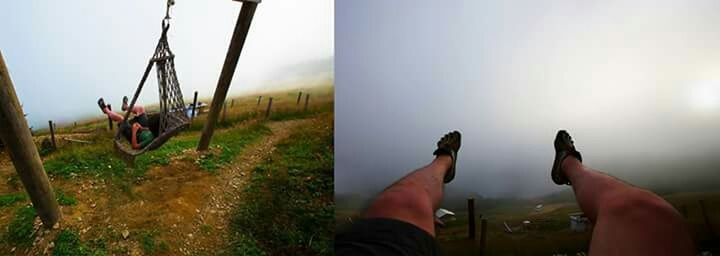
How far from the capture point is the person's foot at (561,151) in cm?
257

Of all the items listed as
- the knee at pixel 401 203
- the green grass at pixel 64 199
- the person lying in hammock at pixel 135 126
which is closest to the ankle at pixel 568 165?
the knee at pixel 401 203

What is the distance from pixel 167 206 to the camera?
7.30 feet

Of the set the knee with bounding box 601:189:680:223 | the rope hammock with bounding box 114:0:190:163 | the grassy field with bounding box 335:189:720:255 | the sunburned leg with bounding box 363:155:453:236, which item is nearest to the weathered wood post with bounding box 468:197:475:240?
the grassy field with bounding box 335:189:720:255

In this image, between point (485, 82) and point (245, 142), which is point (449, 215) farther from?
point (245, 142)

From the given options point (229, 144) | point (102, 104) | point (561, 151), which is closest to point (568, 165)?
point (561, 151)

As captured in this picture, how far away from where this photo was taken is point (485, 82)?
2523 mm

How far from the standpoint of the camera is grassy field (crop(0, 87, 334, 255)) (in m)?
2.06

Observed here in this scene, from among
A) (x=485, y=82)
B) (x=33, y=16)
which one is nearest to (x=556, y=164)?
(x=485, y=82)

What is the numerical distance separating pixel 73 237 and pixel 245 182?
0.62 meters

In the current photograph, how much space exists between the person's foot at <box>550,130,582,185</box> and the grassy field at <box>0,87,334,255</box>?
917 millimetres

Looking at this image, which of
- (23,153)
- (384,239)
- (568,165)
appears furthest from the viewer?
(568,165)

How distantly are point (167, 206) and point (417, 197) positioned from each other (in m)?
0.94

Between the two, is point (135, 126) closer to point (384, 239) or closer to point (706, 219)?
point (384, 239)

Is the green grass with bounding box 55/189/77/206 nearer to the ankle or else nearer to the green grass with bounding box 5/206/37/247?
the green grass with bounding box 5/206/37/247
